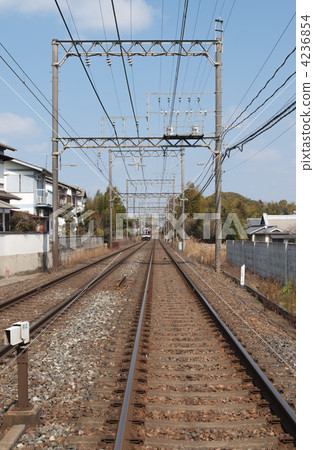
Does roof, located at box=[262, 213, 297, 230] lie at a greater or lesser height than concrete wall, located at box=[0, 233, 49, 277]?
greater

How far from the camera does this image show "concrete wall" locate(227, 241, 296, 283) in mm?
15453

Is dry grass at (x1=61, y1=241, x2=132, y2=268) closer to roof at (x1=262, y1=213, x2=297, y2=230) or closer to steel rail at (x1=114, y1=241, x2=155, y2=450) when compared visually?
steel rail at (x1=114, y1=241, x2=155, y2=450)

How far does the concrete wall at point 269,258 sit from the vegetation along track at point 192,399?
23.5 feet

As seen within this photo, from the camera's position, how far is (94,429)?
4.71 m

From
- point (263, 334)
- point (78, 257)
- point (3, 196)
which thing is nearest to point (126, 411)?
point (263, 334)

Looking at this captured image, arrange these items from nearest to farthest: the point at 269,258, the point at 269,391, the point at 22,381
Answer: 1. the point at 22,381
2. the point at 269,391
3. the point at 269,258

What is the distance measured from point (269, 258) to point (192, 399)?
13.6m

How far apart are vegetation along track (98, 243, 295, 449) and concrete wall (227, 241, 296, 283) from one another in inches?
282

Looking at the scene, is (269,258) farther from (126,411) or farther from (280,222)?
(280,222)

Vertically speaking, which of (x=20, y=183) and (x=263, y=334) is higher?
(x=20, y=183)

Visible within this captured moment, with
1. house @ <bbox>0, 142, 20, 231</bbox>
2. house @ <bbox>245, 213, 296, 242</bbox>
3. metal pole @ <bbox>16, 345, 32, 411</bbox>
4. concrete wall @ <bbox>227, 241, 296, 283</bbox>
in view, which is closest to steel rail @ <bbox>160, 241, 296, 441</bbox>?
metal pole @ <bbox>16, 345, 32, 411</bbox>

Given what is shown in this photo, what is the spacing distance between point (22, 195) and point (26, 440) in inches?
1641

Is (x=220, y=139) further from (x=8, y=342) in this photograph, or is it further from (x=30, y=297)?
(x=8, y=342)

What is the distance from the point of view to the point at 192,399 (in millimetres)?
5496
